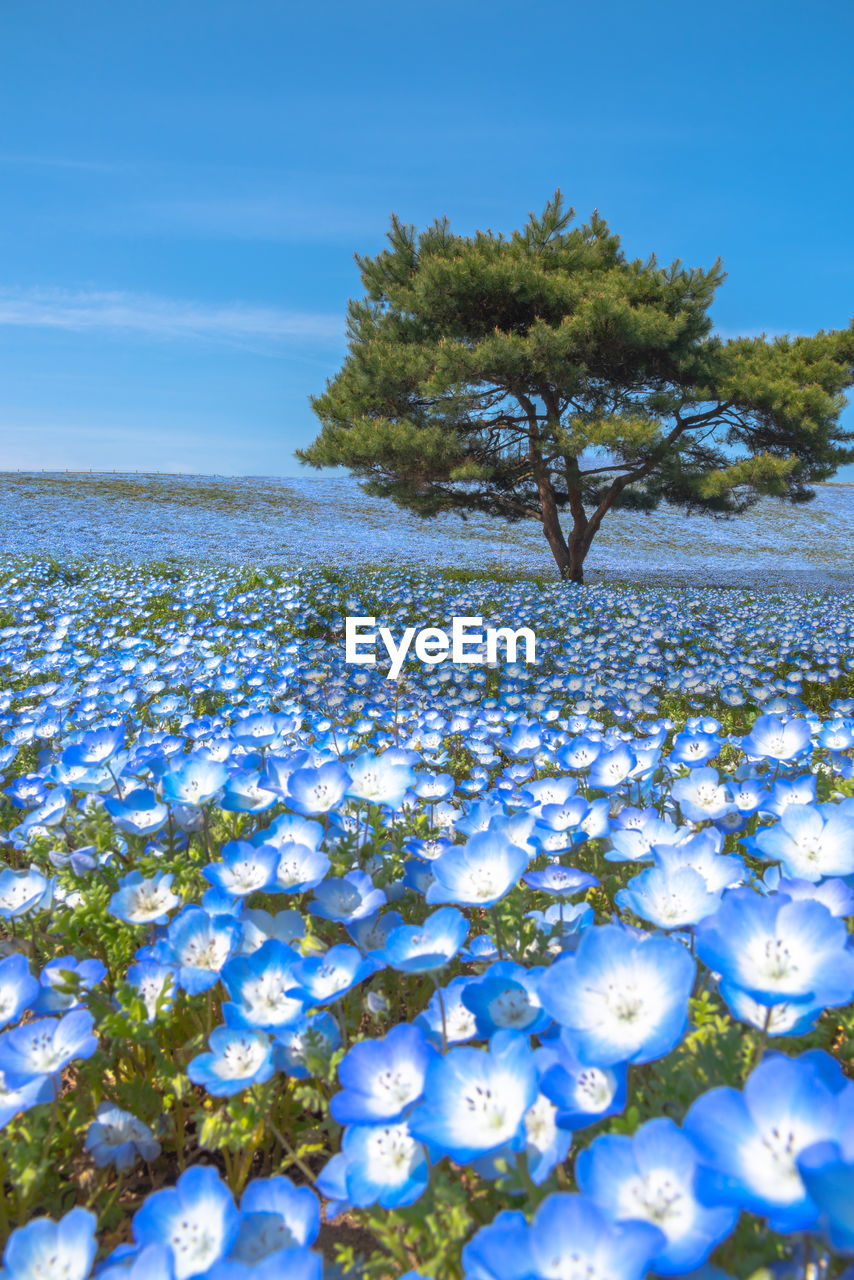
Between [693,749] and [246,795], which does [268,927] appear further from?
[693,749]

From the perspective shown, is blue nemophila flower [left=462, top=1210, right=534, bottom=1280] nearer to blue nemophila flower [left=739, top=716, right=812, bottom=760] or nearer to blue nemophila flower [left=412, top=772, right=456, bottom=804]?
blue nemophila flower [left=412, top=772, right=456, bottom=804]

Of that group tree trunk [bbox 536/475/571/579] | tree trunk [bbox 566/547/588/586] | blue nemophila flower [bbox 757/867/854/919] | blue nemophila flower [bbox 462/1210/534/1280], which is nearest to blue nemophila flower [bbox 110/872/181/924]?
blue nemophila flower [bbox 462/1210/534/1280]

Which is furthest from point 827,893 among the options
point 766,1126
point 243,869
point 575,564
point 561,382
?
point 575,564

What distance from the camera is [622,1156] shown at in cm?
83

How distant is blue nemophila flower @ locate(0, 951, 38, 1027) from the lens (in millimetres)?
1354

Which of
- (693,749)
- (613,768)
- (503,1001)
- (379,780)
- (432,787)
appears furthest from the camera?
(693,749)

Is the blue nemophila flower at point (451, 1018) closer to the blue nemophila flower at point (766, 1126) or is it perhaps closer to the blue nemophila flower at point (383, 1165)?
the blue nemophila flower at point (383, 1165)

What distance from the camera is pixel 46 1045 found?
1303 millimetres

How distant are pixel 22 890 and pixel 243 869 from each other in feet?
2.52

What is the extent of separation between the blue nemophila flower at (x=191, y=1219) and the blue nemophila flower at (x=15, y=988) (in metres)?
0.56

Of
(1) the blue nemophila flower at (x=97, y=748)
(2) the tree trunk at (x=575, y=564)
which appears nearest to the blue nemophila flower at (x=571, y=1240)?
(1) the blue nemophila flower at (x=97, y=748)

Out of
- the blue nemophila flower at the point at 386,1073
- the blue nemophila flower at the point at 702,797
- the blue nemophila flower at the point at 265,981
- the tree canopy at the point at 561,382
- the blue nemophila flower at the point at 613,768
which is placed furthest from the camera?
the tree canopy at the point at 561,382

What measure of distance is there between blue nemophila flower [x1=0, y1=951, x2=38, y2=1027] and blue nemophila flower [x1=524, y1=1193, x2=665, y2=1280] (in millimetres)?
1044

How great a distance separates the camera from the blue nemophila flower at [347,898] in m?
1.49
